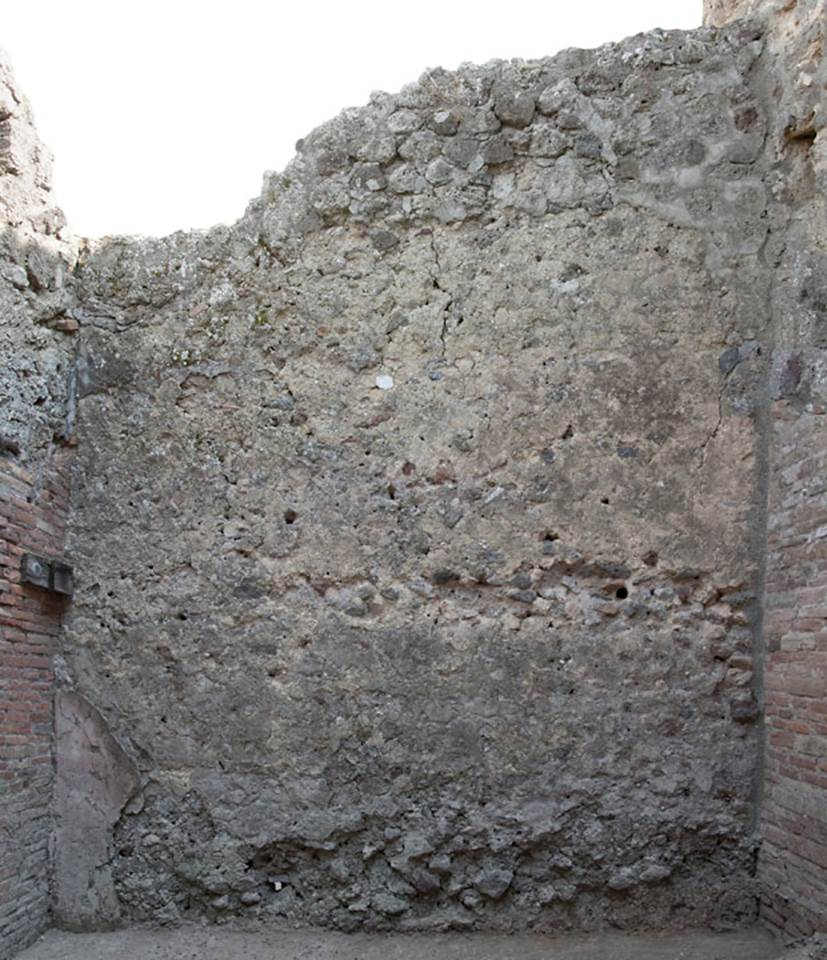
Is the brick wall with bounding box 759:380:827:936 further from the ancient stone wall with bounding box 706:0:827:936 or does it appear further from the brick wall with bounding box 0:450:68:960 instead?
the brick wall with bounding box 0:450:68:960

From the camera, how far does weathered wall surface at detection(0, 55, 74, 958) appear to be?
4227 mm

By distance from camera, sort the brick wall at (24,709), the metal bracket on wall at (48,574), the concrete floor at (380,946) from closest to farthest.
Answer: the concrete floor at (380,946) → the brick wall at (24,709) → the metal bracket on wall at (48,574)

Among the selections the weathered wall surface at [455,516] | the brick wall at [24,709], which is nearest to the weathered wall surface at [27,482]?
the brick wall at [24,709]

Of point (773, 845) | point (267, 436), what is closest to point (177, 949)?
point (267, 436)

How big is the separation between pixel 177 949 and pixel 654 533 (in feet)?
9.51

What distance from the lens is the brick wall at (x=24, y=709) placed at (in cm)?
418

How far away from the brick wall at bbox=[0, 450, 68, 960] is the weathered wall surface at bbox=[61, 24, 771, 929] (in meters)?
0.19

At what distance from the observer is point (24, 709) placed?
4.33 metres

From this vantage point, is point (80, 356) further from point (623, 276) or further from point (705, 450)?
point (705, 450)

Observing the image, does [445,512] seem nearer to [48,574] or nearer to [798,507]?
[798,507]

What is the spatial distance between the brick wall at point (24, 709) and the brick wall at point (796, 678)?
333 centimetres

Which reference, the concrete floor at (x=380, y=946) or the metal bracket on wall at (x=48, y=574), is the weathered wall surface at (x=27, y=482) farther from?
the concrete floor at (x=380, y=946)

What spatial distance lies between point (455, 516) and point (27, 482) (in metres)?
2.07

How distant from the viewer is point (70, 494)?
471 cm
